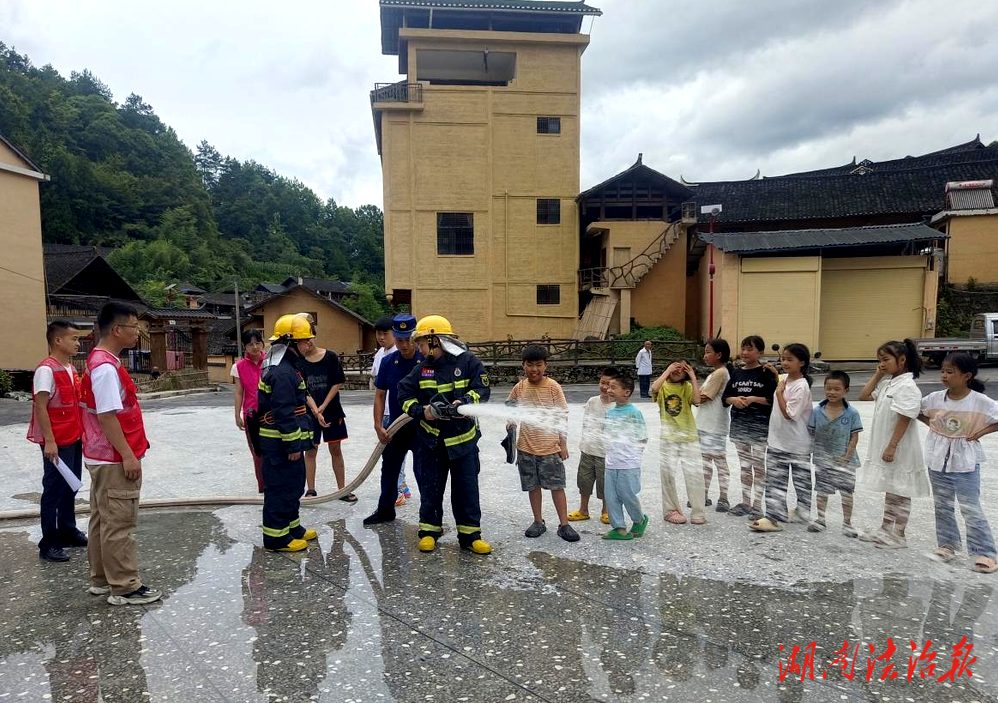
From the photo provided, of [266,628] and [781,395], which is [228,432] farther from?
[781,395]

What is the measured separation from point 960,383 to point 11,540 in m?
7.64

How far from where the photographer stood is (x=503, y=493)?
6.35m

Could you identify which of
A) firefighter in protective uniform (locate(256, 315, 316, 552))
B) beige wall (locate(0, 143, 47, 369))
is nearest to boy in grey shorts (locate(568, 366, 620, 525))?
firefighter in protective uniform (locate(256, 315, 316, 552))

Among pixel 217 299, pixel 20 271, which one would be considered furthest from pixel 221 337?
pixel 20 271

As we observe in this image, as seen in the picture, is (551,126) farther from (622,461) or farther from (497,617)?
(497,617)

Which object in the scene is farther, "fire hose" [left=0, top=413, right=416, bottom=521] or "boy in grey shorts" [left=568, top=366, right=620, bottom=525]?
"fire hose" [left=0, top=413, right=416, bottom=521]

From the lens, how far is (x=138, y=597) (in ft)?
12.6

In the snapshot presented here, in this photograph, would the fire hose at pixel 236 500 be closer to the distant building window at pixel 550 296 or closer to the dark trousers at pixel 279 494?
the dark trousers at pixel 279 494

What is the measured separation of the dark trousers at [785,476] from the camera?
504 cm

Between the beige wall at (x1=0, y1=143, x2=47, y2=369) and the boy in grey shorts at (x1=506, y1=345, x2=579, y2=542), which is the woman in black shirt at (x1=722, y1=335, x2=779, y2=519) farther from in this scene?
the beige wall at (x1=0, y1=143, x2=47, y2=369)

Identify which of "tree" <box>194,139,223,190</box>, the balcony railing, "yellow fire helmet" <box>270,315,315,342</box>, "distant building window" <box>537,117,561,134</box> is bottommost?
"yellow fire helmet" <box>270,315,315,342</box>

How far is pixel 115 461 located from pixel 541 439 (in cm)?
299

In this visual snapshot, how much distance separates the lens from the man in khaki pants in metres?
3.71

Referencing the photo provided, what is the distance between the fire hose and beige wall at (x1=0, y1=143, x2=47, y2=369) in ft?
67.3
